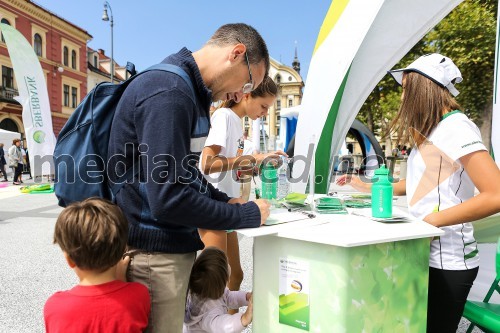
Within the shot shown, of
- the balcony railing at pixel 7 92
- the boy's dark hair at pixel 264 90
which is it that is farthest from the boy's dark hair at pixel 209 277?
the balcony railing at pixel 7 92

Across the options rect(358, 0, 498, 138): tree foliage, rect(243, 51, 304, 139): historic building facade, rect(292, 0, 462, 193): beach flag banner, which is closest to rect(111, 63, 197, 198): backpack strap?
rect(292, 0, 462, 193): beach flag banner

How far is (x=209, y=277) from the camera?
181cm

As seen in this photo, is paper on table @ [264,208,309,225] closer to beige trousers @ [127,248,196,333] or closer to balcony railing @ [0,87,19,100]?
beige trousers @ [127,248,196,333]

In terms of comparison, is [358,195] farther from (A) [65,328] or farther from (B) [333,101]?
(A) [65,328]

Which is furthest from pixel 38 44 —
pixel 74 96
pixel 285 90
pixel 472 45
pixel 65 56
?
pixel 285 90

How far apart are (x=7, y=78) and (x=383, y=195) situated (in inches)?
1103

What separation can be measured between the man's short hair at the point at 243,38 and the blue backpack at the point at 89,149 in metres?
0.27

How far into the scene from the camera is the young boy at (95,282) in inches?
51.3

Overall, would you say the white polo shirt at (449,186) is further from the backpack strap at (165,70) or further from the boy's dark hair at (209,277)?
the backpack strap at (165,70)

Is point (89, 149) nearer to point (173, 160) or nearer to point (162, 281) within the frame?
point (173, 160)

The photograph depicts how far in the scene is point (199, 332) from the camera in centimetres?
182

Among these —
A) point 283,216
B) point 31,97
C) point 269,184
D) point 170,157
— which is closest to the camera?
point 170,157

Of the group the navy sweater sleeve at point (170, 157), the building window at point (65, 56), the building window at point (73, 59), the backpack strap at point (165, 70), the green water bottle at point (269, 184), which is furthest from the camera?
the building window at point (73, 59)

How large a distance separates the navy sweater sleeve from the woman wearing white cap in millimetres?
985
